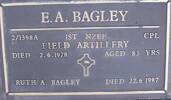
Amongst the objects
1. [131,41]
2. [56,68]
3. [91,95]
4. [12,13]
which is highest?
[12,13]

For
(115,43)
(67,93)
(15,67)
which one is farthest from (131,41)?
(15,67)

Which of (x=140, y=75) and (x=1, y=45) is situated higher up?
(x=1, y=45)

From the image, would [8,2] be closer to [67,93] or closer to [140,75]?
[67,93]

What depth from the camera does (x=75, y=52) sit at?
105 inches

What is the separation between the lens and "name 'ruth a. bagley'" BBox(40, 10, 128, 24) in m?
2.60

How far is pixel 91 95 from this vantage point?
274cm

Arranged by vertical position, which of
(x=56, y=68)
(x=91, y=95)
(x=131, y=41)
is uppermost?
(x=131, y=41)

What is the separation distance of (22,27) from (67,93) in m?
0.51

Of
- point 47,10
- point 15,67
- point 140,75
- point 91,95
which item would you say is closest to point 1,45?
point 15,67

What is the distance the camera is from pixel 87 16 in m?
2.61

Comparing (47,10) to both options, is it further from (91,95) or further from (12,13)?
(91,95)

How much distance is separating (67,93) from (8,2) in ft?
2.25

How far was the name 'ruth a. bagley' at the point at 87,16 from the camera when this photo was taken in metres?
2.60

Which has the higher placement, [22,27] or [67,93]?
[22,27]
